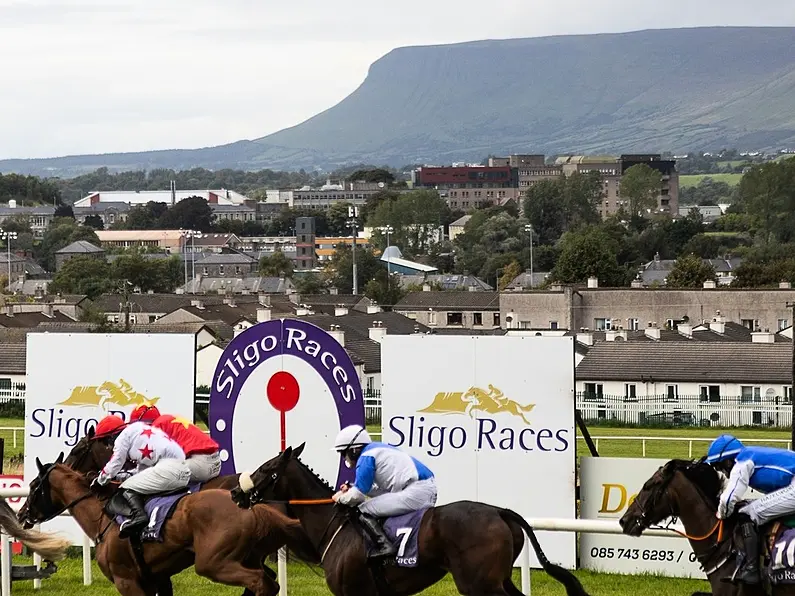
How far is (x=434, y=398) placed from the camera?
13.7m

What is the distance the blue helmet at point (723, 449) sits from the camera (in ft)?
32.0

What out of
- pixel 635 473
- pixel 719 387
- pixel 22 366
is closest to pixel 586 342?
pixel 719 387

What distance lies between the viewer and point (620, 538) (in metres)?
13.7

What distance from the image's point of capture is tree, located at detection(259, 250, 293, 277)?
117 meters

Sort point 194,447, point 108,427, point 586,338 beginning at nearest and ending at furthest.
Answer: point 194,447 < point 108,427 < point 586,338

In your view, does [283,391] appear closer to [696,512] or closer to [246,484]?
[246,484]

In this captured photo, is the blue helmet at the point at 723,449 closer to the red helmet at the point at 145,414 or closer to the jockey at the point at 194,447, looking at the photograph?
Result: the jockey at the point at 194,447

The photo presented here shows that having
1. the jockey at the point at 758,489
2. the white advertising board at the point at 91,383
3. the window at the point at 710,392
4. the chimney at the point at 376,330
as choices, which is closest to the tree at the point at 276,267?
the chimney at the point at 376,330

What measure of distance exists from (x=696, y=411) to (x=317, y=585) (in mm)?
27405

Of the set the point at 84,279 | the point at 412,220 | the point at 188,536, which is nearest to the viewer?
the point at 188,536

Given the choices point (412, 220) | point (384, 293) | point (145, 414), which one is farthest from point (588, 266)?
point (145, 414)

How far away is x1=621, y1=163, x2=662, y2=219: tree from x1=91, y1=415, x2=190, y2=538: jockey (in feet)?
487

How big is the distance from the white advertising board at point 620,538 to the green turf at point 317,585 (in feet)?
0.57

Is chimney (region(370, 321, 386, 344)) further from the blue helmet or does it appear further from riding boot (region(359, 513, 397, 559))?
the blue helmet
